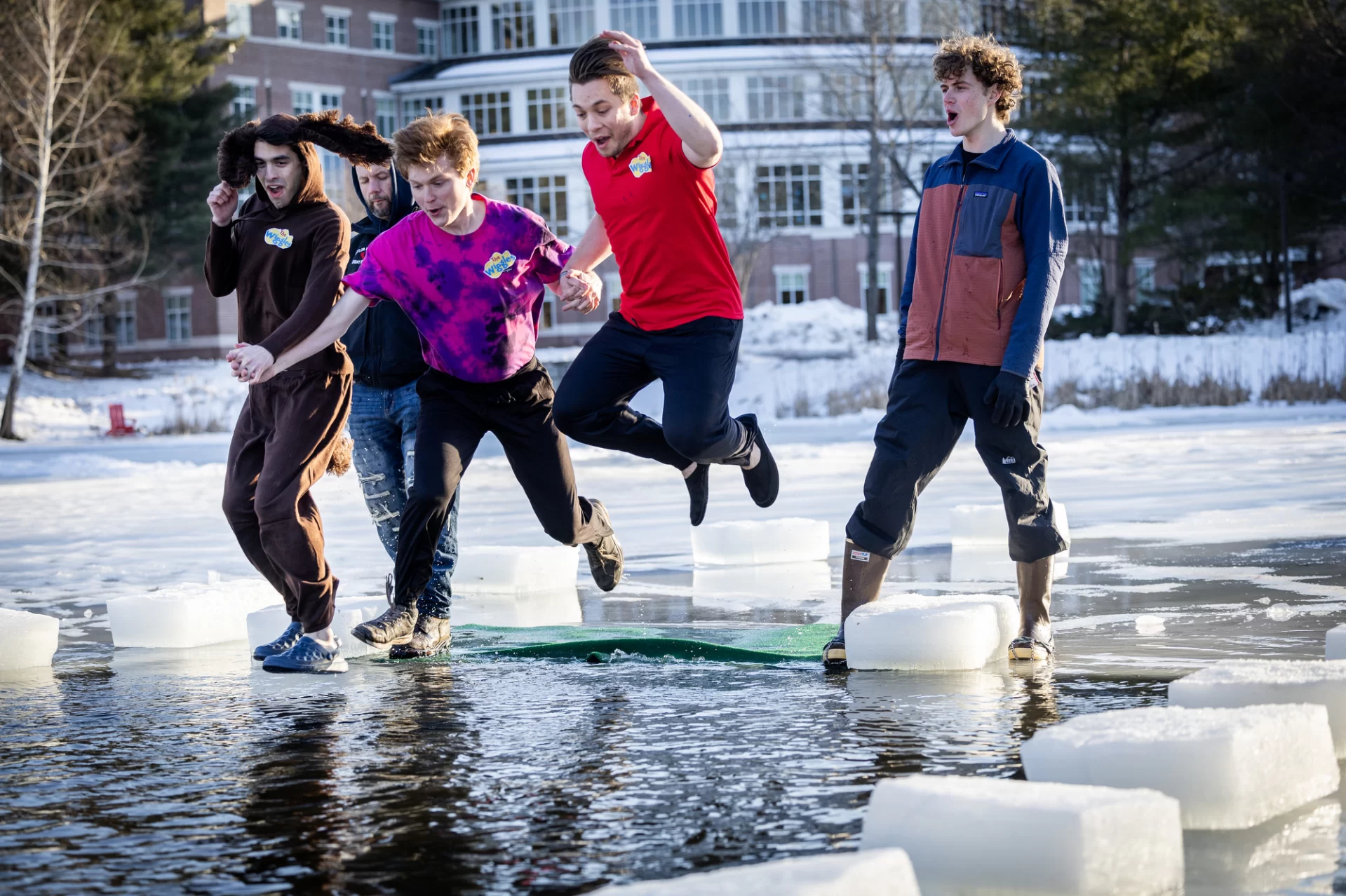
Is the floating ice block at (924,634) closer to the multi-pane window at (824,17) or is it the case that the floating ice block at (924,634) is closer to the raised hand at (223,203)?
the raised hand at (223,203)

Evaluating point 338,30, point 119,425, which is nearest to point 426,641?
point 119,425

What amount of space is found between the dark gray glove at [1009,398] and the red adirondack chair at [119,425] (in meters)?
23.1

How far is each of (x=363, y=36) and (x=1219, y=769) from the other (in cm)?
5442

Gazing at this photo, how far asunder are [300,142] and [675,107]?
1288mm

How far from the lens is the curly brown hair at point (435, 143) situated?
524 cm

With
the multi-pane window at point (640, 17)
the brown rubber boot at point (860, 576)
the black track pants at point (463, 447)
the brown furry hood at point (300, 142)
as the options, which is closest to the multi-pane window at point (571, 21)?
the multi-pane window at point (640, 17)

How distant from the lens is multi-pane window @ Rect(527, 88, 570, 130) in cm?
5428

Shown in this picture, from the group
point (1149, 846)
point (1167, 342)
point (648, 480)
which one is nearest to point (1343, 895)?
point (1149, 846)

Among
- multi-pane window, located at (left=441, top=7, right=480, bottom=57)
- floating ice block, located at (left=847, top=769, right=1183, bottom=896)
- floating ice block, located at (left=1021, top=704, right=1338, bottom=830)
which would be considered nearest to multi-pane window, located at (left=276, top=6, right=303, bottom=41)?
multi-pane window, located at (left=441, top=7, right=480, bottom=57)

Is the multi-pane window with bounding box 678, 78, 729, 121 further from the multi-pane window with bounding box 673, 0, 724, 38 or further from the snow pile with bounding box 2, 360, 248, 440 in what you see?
the snow pile with bounding box 2, 360, 248, 440

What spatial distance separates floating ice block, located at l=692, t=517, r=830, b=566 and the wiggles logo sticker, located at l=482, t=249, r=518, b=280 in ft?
10.9

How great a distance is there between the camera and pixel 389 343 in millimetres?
6164

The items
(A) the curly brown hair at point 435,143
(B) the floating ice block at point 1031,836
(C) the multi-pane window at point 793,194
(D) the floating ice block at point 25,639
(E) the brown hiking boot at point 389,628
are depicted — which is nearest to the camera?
(B) the floating ice block at point 1031,836

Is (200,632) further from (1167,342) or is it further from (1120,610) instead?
(1167,342)
